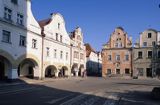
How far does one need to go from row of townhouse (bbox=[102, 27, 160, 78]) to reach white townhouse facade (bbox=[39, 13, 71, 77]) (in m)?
13.9

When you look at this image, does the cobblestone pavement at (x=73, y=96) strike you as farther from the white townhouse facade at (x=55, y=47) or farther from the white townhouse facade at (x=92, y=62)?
the white townhouse facade at (x=92, y=62)

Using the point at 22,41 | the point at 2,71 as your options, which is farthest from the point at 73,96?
the point at 22,41

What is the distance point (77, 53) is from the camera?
57750 mm

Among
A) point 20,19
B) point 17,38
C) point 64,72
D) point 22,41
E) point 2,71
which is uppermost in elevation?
point 20,19

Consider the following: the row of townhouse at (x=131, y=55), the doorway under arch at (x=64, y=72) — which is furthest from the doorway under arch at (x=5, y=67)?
the row of townhouse at (x=131, y=55)

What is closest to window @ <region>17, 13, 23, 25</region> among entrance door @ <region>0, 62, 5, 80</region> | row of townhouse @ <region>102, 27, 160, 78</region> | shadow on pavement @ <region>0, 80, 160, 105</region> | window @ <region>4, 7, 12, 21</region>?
window @ <region>4, 7, 12, 21</region>

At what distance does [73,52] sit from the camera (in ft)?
181

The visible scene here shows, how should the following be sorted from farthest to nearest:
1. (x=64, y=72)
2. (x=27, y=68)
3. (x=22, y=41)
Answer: (x=64, y=72) < (x=27, y=68) < (x=22, y=41)

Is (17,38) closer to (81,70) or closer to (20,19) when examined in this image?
(20,19)

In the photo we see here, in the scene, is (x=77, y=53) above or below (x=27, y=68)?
above

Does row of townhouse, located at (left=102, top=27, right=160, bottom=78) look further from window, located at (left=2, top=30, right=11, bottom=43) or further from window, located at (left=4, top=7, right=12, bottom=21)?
window, located at (left=2, top=30, right=11, bottom=43)

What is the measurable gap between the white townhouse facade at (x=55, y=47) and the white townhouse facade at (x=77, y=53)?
304 cm

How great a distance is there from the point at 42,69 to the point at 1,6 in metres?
13.1

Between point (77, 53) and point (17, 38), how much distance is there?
24574 millimetres
